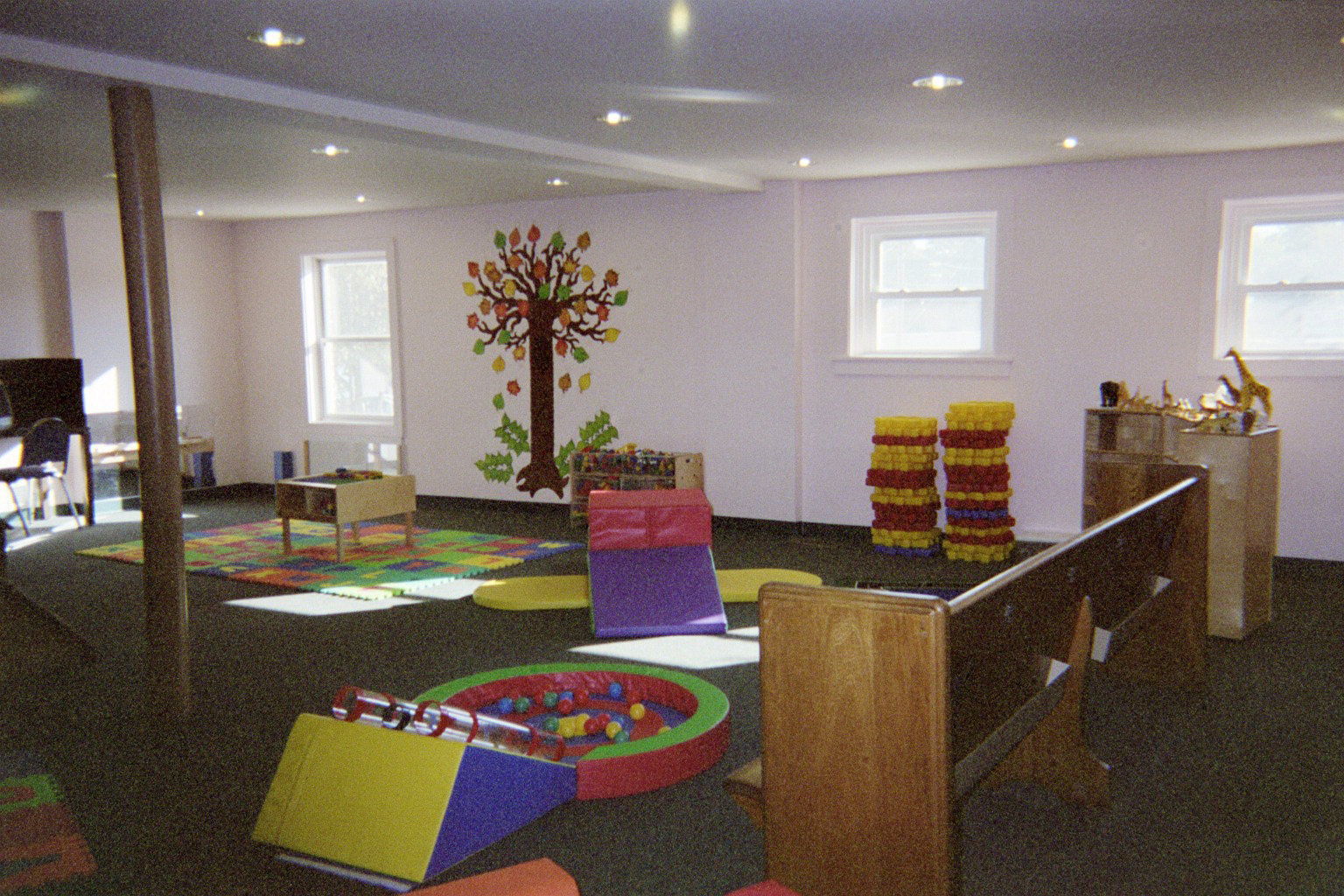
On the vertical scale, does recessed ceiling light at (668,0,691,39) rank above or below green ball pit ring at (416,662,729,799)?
above

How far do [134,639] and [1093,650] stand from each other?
4873 millimetres

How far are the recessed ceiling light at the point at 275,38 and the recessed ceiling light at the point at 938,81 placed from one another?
2744 mm

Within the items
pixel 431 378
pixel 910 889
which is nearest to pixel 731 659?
pixel 910 889

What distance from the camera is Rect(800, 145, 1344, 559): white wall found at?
23.0ft

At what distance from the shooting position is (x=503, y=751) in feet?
11.0

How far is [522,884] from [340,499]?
6006 mm

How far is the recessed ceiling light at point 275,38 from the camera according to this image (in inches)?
164

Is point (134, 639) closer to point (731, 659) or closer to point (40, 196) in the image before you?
point (731, 659)

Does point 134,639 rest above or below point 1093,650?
below

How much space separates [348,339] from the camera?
11016 millimetres

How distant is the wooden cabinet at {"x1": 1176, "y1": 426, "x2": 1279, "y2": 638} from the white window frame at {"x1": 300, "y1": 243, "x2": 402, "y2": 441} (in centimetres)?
735

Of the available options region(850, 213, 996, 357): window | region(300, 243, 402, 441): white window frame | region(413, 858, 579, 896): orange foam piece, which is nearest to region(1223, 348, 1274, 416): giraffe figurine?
region(850, 213, 996, 357): window

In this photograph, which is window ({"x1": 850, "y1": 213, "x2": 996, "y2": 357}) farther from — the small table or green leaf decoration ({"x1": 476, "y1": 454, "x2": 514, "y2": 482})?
the small table

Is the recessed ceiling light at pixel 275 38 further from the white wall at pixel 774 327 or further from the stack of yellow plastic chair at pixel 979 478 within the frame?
the stack of yellow plastic chair at pixel 979 478
